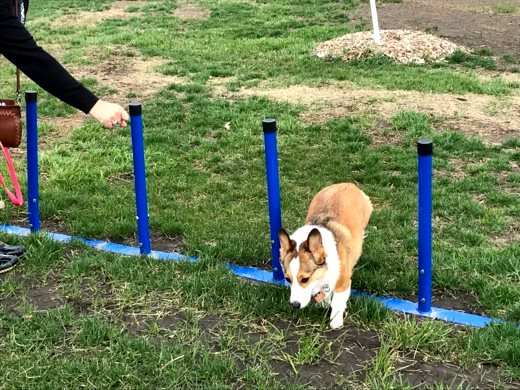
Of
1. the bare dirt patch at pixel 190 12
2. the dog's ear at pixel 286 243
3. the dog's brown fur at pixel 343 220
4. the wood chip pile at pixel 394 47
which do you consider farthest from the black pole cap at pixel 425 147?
the bare dirt patch at pixel 190 12

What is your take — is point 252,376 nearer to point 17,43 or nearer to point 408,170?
point 17,43

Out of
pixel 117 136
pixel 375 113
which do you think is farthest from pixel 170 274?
pixel 375 113

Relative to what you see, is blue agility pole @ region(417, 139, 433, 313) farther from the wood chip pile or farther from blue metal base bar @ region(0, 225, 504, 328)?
the wood chip pile

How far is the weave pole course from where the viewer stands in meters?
3.65

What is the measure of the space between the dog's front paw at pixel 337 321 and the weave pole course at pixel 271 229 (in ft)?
1.14

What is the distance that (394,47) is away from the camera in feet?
34.2

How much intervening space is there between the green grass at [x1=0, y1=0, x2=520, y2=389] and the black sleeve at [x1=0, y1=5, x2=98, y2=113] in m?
1.31

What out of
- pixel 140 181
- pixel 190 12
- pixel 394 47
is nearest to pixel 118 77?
pixel 394 47

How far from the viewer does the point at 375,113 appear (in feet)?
25.6

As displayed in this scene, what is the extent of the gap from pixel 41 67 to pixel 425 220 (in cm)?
233

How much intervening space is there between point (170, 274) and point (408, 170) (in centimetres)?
285

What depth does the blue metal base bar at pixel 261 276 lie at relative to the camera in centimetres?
373

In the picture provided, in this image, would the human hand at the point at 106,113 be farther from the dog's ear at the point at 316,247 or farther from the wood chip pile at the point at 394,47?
the wood chip pile at the point at 394,47

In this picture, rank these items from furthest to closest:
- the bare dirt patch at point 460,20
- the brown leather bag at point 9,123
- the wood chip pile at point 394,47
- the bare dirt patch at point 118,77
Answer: the bare dirt patch at point 460,20, the wood chip pile at point 394,47, the bare dirt patch at point 118,77, the brown leather bag at point 9,123
